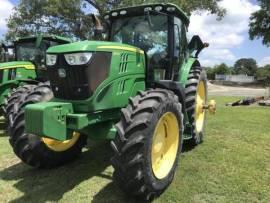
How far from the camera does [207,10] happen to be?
24.4m

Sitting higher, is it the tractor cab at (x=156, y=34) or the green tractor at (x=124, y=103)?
the tractor cab at (x=156, y=34)

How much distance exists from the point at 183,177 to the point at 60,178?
1.79 metres

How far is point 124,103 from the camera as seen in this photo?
15.4 feet

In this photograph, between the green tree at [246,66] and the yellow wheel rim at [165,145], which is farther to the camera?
Answer: the green tree at [246,66]

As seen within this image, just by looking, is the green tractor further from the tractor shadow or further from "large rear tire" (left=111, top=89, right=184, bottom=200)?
the tractor shadow

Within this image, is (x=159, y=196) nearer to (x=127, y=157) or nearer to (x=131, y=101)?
(x=127, y=157)

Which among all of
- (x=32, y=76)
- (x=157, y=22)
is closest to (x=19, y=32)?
(x=32, y=76)

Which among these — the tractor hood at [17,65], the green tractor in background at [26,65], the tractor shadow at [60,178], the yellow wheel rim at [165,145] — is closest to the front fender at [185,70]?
the yellow wheel rim at [165,145]

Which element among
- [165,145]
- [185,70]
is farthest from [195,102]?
[165,145]

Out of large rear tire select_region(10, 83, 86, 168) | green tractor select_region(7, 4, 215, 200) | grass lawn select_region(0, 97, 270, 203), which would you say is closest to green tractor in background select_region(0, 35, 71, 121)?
grass lawn select_region(0, 97, 270, 203)

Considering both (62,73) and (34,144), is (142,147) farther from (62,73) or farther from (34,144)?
(34,144)

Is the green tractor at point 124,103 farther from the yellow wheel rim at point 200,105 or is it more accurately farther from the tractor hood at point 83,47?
the yellow wheel rim at point 200,105

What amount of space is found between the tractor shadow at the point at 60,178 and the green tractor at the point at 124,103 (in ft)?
0.70

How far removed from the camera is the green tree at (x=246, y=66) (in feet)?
280
